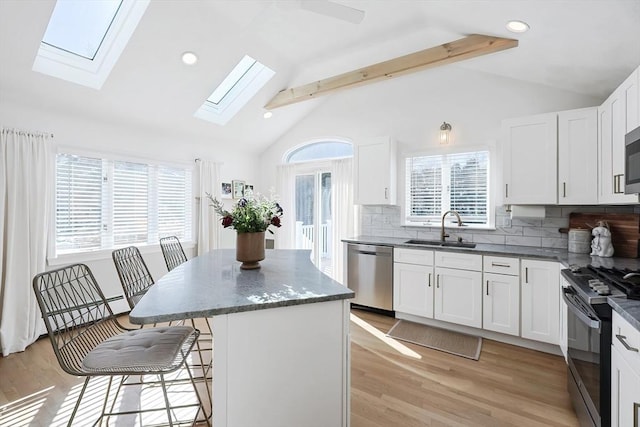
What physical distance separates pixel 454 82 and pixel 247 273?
11.5 ft

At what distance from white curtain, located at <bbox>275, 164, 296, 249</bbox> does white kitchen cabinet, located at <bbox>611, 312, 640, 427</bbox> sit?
4.46m

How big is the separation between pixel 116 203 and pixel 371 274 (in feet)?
11.0

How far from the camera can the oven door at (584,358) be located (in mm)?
1611

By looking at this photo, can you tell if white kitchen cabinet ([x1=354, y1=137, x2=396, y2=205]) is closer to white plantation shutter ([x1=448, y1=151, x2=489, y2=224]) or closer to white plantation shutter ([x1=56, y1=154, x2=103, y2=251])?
white plantation shutter ([x1=448, y1=151, x2=489, y2=224])

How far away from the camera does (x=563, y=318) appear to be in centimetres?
255

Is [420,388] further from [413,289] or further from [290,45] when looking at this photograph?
[290,45]

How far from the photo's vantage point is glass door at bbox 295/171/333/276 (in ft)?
16.8

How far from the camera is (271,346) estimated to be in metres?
1.49

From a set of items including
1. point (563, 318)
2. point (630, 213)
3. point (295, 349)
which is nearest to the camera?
point (295, 349)

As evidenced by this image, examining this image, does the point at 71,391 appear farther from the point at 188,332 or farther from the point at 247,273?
the point at 247,273

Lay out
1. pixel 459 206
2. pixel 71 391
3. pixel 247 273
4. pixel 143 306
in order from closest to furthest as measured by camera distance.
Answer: pixel 143 306, pixel 247 273, pixel 71 391, pixel 459 206

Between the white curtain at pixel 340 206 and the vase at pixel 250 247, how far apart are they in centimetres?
263

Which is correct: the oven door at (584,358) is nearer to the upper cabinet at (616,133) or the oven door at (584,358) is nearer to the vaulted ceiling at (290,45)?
the upper cabinet at (616,133)

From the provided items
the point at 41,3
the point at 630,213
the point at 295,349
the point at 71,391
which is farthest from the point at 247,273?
the point at 630,213
